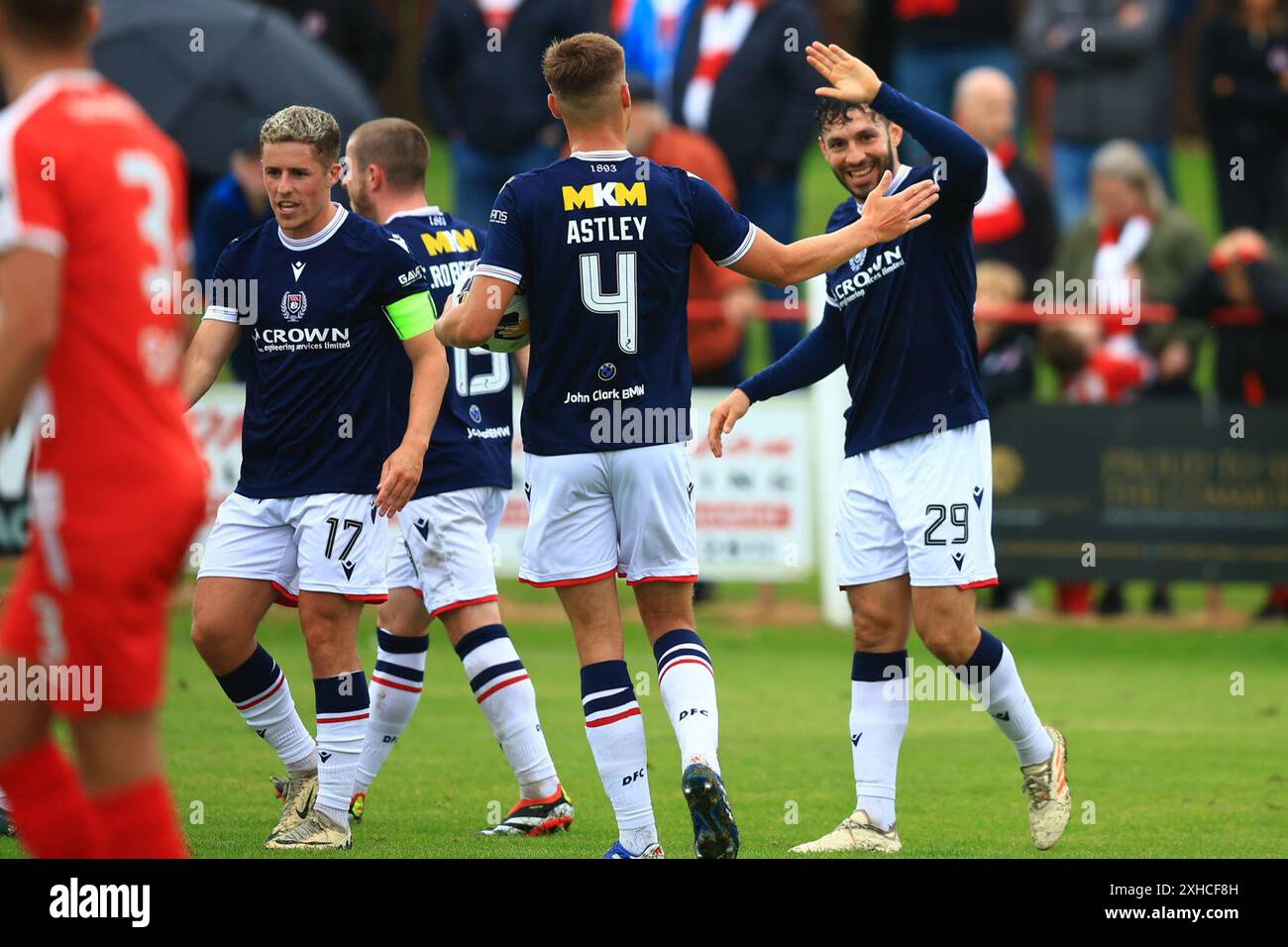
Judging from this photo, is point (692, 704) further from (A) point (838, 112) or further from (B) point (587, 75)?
(A) point (838, 112)

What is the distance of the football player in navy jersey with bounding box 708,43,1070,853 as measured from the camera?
7.30 m

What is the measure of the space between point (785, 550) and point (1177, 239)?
158 inches

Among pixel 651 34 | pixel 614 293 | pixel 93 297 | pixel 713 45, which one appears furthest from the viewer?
pixel 651 34

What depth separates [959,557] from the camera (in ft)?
23.9

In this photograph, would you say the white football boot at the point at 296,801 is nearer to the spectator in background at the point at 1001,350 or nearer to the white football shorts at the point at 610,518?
the white football shorts at the point at 610,518

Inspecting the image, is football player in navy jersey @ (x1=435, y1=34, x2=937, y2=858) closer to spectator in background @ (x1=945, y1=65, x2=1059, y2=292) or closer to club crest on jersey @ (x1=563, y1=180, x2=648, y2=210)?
club crest on jersey @ (x1=563, y1=180, x2=648, y2=210)

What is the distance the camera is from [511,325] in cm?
683

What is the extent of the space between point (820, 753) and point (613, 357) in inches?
140

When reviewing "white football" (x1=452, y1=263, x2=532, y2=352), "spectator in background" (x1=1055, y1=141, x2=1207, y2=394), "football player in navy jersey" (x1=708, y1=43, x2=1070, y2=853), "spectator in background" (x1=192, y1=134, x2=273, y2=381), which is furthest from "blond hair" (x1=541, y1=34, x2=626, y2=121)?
"spectator in background" (x1=1055, y1=141, x2=1207, y2=394)

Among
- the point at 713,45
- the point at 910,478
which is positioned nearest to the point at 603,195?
the point at 910,478

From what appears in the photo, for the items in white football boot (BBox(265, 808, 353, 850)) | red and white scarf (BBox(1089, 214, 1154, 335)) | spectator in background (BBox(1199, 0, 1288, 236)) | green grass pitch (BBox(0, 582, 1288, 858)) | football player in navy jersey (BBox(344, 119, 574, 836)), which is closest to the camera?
white football boot (BBox(265, 808, 353, 850))

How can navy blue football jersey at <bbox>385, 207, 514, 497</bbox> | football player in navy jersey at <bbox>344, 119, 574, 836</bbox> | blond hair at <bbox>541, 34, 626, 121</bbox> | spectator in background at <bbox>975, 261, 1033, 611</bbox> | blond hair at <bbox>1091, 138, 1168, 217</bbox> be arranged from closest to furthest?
blond hair at <bbox>541, 34, 626, 121</bbox> → football player in navy jersey at <bbox>344, 119, 574, 836</bbox> → navy blue football jersey at <bbox>385, 207, 514, 497</bbox> → spectator in background at <bbox>975, 261, 1033, 611</bbox> → blond hair at <bbox>1091, 138, 1168, 217</bbox>

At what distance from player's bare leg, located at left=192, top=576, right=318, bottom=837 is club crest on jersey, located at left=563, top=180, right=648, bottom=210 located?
1931mm

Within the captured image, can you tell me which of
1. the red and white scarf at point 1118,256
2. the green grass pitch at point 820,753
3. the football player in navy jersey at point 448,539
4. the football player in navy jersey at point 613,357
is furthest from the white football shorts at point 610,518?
the red and white scarf at point 1118,256
